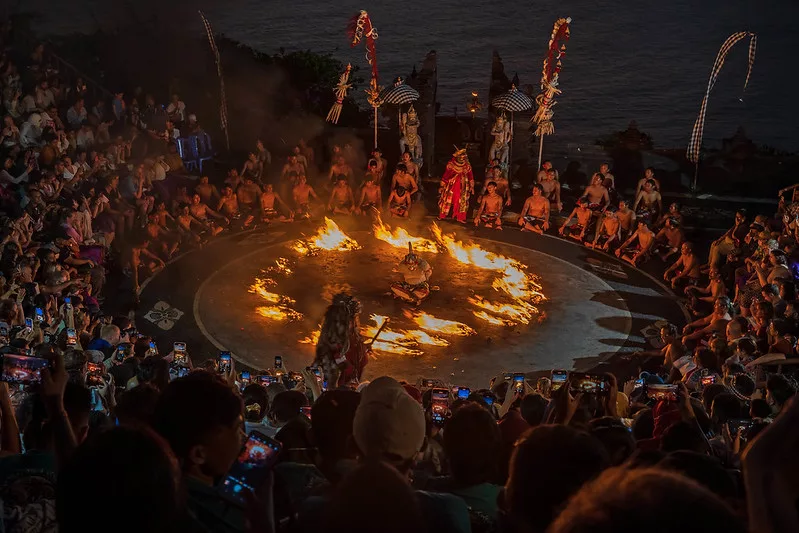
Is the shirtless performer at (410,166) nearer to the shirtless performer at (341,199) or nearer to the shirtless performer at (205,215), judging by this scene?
the shirtless performer at (341,199)

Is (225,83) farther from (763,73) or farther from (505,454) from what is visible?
(763,73)

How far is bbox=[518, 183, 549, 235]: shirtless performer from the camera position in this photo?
16.7 meters

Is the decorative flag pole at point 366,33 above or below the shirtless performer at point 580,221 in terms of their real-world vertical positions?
above

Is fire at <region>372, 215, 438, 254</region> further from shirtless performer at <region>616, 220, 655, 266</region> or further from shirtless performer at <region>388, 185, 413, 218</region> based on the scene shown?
shirtless performer at <region>616, 220, 655, 266</region>

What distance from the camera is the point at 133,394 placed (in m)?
5.31

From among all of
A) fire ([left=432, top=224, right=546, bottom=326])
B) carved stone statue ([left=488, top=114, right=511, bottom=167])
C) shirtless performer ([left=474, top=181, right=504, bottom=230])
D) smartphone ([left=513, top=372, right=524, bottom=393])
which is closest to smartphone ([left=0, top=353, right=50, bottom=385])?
smartphone ([left=513, top=372, right=524, bottom=393])

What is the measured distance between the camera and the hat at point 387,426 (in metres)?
4.07

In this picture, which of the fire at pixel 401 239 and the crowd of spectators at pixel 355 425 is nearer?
the crowd of spectators at pixel 355 425

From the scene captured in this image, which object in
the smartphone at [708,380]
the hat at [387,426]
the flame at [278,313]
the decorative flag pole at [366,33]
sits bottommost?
the flame at [278,313]

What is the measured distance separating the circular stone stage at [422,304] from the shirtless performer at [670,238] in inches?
31.1

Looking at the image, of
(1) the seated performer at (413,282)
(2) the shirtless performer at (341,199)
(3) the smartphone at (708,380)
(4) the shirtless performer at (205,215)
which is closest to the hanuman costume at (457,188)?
(2) the shirtless performer at (341,199)

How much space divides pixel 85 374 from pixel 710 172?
14720mm

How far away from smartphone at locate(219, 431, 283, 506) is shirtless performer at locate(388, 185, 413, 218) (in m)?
14.0

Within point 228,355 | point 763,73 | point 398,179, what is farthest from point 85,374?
point 763,73
